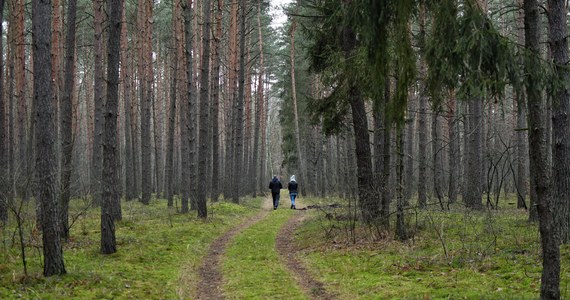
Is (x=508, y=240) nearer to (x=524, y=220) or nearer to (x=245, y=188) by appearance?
(x=524, y=220)

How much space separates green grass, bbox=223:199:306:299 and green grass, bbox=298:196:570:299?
0.69m

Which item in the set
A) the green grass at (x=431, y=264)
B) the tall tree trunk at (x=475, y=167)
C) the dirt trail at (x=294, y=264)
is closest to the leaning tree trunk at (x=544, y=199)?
the green grass at (x=431, y=264)

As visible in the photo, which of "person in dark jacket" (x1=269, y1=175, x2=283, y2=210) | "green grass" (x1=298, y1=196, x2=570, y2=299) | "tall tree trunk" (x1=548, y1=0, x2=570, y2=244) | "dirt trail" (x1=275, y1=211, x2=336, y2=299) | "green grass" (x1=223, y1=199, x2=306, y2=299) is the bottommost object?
"dirt trail" (x1=275, y1=211, x2=336, y2=299)

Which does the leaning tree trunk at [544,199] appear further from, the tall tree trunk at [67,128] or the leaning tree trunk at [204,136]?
the leaning tree trunk at [204,136]

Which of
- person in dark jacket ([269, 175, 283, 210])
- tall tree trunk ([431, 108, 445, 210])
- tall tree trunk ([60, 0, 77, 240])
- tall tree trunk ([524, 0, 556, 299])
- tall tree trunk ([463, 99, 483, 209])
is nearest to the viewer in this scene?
tall tree trunk ([524, 0, 556, 299])

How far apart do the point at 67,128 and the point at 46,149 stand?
4083 millimetres

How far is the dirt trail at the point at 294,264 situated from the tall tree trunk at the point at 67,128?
4644mm

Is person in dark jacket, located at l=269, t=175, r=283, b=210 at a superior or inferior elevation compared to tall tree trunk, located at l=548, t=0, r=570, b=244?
inferior

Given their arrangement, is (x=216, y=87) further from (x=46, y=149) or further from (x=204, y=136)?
(x=46, y=149)

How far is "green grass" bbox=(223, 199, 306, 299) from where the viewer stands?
23.1 ft

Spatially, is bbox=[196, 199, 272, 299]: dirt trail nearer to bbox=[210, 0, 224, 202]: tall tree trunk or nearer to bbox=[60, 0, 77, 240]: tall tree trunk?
bbox=[60, 0, 77, 240]: tall tree trunk

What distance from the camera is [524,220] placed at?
12.1m

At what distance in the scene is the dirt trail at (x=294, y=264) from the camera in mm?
7109

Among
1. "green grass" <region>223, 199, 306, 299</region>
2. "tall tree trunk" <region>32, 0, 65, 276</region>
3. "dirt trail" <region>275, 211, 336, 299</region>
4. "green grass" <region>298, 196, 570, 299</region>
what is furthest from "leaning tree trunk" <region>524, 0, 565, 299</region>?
"tall tree trunk" <region>32, 0, 65, 276</region>
